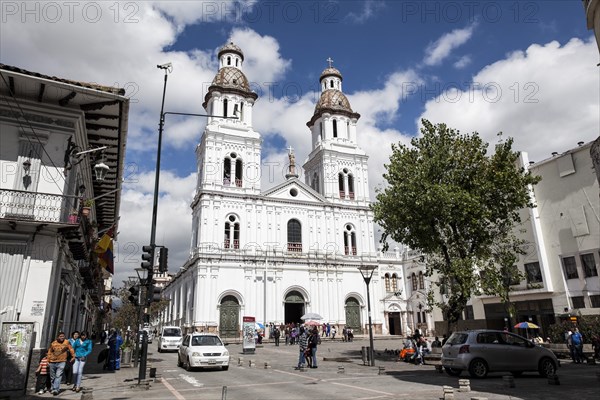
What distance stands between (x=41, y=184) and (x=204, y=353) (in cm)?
825

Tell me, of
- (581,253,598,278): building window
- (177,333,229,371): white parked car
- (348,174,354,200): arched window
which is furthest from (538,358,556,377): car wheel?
(348,174,354,200): arched window

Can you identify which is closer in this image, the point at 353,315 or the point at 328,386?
the point at 328,386

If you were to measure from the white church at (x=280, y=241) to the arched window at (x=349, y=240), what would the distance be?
0.37ft

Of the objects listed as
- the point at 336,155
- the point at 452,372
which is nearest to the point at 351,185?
the point at 336,155

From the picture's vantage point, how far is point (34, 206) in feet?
40.5

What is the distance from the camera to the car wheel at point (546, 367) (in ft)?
42.0

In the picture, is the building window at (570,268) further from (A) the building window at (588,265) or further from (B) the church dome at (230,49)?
(B) the church dome at (230,49)

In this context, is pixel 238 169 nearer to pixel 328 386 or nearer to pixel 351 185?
pixel 351 185

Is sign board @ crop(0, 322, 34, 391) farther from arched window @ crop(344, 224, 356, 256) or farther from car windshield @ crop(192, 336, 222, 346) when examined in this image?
arched window @ crop(344, 224, 356, 256)

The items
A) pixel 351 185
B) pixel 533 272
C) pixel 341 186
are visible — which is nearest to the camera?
pixel 533 272

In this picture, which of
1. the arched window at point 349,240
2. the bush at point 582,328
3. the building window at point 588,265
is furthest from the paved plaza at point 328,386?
the arched window at point 349,240

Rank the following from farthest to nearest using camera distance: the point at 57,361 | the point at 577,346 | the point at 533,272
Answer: the point at 533,272 → the point at 577,346 → the point at 57,361

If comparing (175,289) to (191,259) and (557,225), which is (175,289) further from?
(557,225)

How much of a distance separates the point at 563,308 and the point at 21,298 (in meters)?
28.0
